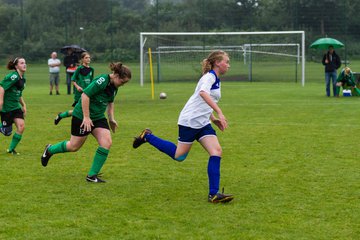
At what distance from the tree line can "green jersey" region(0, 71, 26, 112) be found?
27.7 metres

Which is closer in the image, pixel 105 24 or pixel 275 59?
pixel 275 59

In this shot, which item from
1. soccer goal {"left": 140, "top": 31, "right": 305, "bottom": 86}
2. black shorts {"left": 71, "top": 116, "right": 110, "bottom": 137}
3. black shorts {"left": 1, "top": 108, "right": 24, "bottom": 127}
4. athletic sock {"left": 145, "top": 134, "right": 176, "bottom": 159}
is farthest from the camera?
soccer goal {"left": 140, "top": 31, "right": 305, "bottom": 86}

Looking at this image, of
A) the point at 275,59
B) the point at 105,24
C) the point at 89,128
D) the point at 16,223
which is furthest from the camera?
the point at 105,24

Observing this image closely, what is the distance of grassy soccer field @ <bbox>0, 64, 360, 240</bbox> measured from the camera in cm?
612

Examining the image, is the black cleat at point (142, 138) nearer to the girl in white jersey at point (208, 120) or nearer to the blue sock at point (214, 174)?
the girl in white jersey at point (208, 120)

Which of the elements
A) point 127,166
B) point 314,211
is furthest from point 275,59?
point 314,211

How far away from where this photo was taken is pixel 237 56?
37500 mm

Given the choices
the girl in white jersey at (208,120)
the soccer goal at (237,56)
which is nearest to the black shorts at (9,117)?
the girl in white jersey at (208,120)

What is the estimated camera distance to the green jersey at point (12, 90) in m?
10.4

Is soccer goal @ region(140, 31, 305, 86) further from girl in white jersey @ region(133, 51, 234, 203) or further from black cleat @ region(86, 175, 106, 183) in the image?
girl in white jersey @ region(133, 51, 234, 203)

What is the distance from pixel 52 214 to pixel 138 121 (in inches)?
365

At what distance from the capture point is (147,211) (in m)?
6.81

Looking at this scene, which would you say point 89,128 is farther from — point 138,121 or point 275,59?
point 275,59

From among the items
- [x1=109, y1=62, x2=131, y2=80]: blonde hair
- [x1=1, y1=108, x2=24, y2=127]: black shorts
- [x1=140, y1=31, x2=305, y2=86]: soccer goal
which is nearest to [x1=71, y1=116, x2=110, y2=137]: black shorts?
[x1=109, y1=62, x2=131, y2=80]: blonde hair
